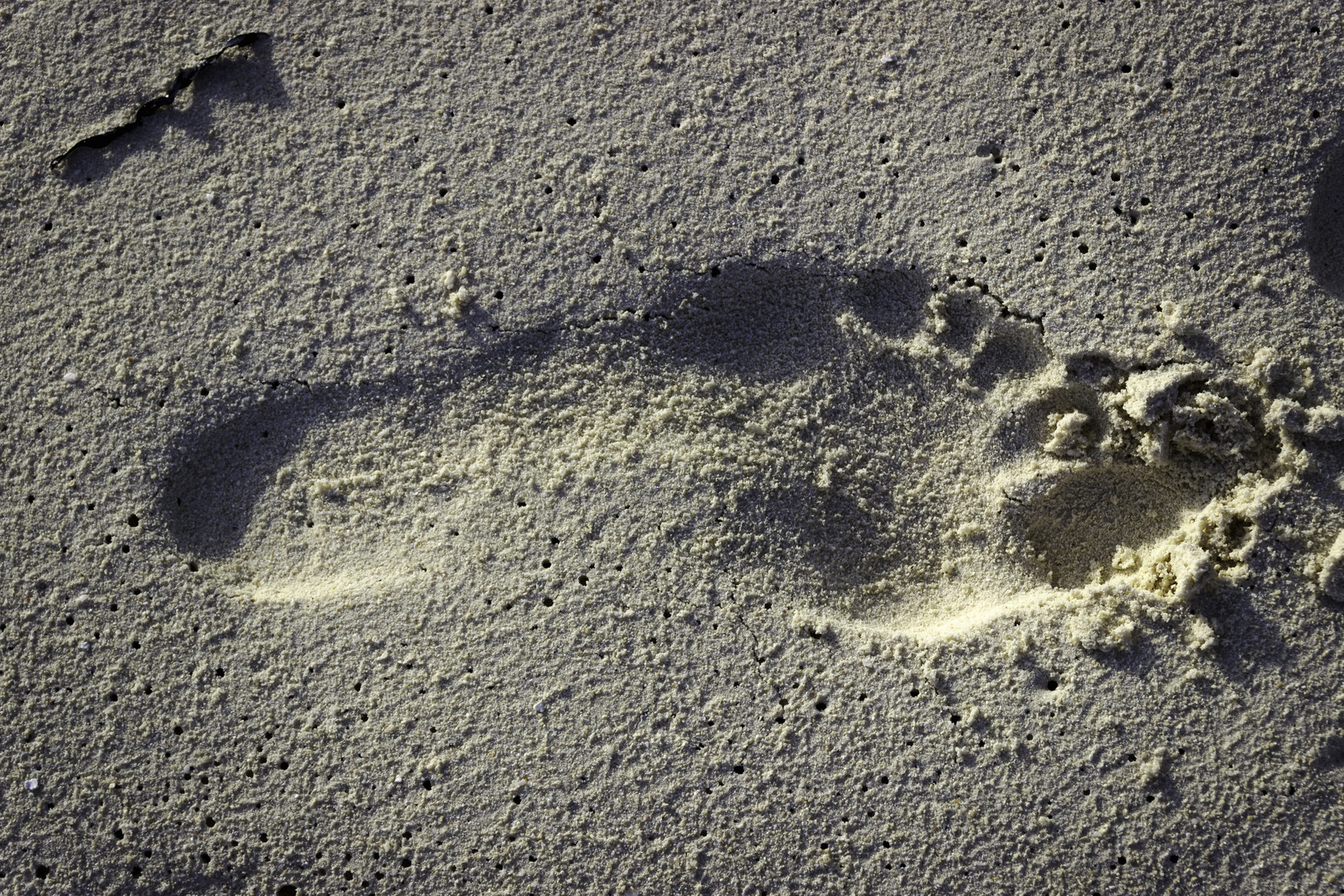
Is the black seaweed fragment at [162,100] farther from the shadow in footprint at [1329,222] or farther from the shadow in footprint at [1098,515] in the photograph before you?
the shadow in footprint at [1329,222]

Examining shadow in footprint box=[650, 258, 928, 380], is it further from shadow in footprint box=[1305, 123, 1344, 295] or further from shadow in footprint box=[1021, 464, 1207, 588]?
shadow in footprint box=[1305, 123, 1344, 295]

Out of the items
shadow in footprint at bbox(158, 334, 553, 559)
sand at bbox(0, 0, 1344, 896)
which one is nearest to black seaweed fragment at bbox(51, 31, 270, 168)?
sand at bbox(0, 0, 1344, 896)

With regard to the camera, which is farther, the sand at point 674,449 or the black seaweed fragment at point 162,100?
the black seaweed fragment at point 162,100

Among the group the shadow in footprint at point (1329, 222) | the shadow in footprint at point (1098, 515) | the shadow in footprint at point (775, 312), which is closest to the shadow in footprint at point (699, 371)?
the shadow in footprint at point (775, 312)

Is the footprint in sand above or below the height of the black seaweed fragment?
below

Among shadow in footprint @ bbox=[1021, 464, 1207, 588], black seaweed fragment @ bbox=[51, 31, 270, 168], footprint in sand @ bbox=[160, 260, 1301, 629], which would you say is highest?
black seaweed fragment @ bbox=[51, 31, 270, 168]

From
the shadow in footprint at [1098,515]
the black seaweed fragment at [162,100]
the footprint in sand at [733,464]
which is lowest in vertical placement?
the shadow in footprint at [1098,515]

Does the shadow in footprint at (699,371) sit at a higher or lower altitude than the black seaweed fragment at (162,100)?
lower
